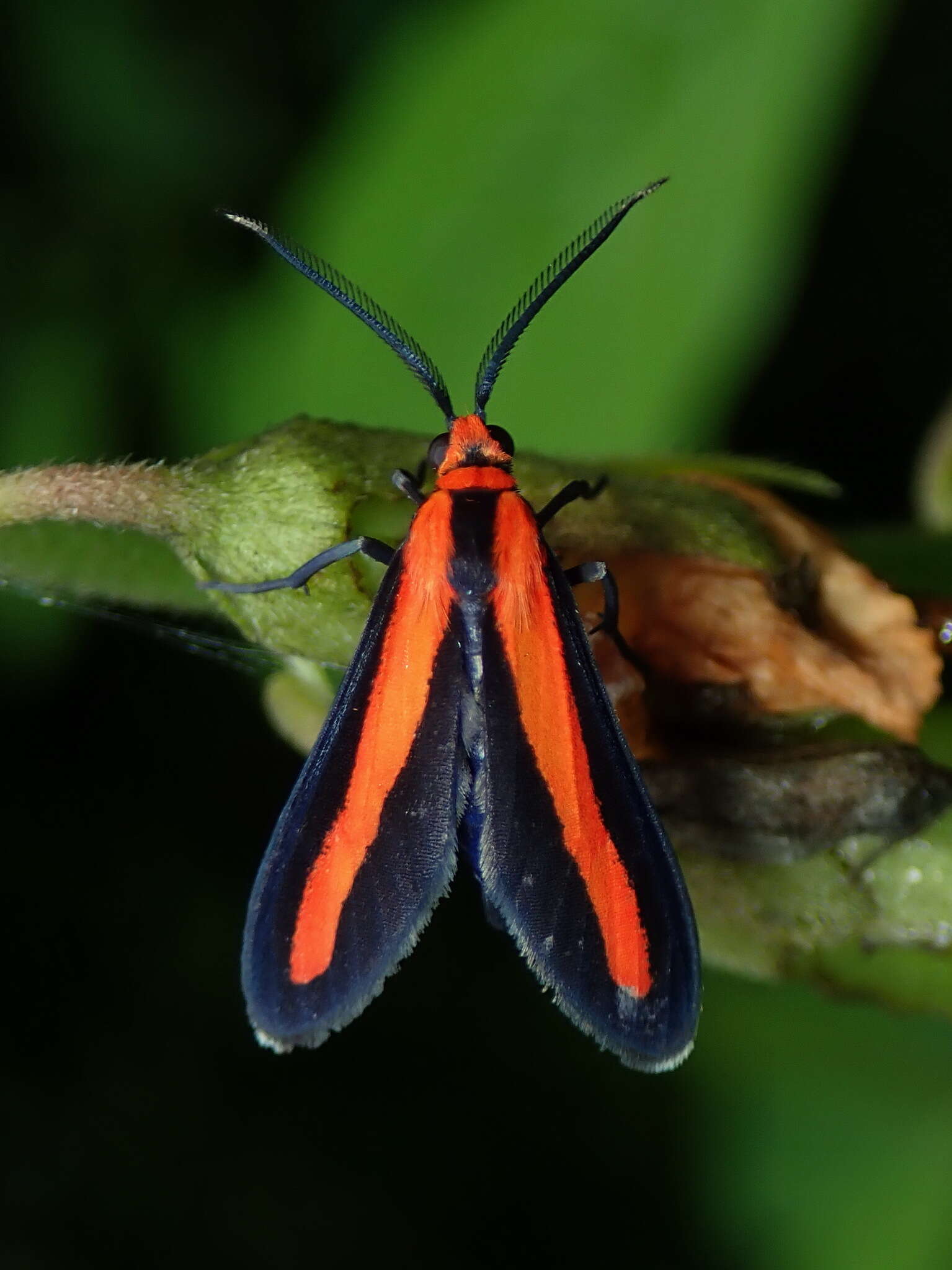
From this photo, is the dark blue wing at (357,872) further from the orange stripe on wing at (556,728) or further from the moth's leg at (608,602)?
the moth's leg at (608,602)

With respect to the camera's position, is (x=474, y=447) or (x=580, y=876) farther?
(x=474, y=447)

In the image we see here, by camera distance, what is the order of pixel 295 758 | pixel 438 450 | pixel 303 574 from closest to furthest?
pixel 303 574, pixel 438 450, pixel 295 758

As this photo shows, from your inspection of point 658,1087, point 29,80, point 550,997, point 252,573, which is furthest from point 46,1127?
point 29,80

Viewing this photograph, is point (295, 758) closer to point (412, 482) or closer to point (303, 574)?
point (412, 482)

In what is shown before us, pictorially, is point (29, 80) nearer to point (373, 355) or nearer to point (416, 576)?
point (373, 355)

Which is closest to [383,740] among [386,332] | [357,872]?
[357,872]

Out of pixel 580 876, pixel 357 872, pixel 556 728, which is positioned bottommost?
pixel 357 872

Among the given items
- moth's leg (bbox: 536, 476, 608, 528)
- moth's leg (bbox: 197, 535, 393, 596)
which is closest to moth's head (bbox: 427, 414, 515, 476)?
moth's leg (bbox: 536, 476, 608, 528)
